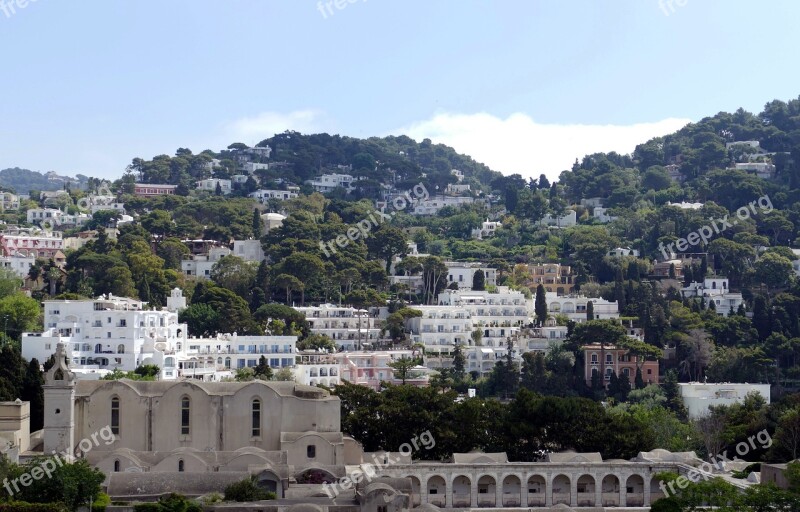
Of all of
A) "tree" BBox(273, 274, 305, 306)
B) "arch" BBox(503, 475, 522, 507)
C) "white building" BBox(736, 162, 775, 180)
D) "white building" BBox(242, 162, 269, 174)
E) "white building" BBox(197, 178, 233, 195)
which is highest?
"white building" BBox(242, 162, 269, 174)

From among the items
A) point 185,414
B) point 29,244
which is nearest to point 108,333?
point 185,414

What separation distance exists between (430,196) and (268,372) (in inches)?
3310

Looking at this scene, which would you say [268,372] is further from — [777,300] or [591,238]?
[591,238]

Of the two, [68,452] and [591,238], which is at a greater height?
[591,238]

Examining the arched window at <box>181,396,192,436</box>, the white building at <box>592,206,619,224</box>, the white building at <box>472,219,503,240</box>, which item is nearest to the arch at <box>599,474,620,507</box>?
the arched window at <box>181,396,192,436</box>

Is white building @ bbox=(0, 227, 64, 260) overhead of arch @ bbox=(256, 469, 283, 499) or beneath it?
overhead

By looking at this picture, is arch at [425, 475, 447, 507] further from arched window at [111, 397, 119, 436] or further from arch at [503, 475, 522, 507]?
arched window at [111, 397, 119, 436]

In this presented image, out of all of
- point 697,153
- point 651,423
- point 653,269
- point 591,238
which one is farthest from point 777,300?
point 697,153

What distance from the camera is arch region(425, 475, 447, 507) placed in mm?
51031

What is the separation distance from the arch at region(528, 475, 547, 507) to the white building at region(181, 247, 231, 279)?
51482mm

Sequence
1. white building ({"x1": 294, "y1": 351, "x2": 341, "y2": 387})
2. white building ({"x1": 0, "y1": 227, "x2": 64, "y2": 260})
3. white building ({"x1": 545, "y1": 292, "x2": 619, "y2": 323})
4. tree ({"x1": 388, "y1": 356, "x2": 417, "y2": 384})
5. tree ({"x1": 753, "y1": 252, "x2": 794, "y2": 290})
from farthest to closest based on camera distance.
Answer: white building ({"x1": 0, "y1": 227, "x2": 64, "y2": 260}) < tree ({"x1": 753, "y1": 252, "x2": 794, "y2": 290}) < white building ({"x1": 545, "y1": 292, "x2": 619, "y2": 323}) < tree ({"x1": 388, "y1": 356, "x2": 417, "y2": 384}) < white building ({"x1": 294, "y1": 351, "x2": 341, "y2": 387})

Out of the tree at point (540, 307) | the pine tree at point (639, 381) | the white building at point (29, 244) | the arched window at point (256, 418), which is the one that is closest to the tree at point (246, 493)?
the arched window at point (256, 418)

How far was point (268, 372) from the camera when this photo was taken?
237 ft

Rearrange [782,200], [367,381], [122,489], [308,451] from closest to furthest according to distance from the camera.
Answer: [122,489], [308,451], [367,381], [782,200]
